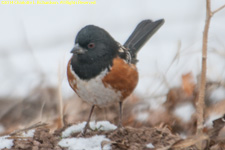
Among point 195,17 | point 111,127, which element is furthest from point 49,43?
point 111,127

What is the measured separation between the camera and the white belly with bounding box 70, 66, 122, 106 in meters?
3.18

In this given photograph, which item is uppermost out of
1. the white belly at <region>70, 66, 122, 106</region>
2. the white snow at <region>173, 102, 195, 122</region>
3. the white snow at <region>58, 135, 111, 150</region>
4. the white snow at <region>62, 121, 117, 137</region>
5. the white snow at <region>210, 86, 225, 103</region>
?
the white belly at <region>70, 66, 122, 106</region>

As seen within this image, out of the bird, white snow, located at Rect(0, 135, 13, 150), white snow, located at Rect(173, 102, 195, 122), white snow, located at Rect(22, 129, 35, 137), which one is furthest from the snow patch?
white snow, located at Rect(0, 135, 13, 150)

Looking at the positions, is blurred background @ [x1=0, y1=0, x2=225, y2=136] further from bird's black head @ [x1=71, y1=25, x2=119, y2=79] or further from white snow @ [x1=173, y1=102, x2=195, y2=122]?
bird's black head @ [x1=71, y1=25, x2=119, y2=79]

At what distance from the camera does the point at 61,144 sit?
2844 mm

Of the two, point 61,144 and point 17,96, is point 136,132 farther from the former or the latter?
point 17,96

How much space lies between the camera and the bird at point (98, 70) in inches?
126

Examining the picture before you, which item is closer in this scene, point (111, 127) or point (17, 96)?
point (111, 127)

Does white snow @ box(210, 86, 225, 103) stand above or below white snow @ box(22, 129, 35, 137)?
above

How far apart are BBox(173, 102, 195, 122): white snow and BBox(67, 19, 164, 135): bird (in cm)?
71

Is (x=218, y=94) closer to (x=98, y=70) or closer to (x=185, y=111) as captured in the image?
(x=185, y=111)

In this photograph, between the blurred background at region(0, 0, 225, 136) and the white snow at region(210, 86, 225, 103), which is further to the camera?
the blurred background at region(0, 0, 225, 136)

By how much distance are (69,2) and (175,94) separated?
266cm

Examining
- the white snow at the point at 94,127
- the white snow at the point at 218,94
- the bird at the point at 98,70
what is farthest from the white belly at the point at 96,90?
the white snow at the point at 218,94
